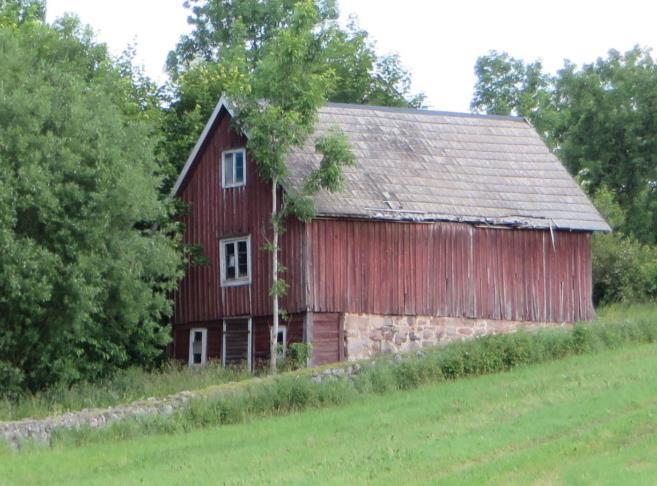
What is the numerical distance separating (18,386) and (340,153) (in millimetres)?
10532

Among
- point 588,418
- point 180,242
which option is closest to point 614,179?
point 180,242

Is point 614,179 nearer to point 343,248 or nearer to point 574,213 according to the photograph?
point 574,213

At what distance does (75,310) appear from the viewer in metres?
35.6

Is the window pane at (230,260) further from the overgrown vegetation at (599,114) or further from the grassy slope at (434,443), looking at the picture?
the overgrown vegetation at (599,114)

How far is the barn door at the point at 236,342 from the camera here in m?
41.6

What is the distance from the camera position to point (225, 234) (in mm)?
42500

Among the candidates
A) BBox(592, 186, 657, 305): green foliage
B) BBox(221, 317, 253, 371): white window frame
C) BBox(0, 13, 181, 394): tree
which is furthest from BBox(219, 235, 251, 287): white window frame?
BBox(592, 186, 657, 305): green foliage

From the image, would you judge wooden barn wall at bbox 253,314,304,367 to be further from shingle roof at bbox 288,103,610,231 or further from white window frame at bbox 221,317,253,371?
shingle roof at bbox 288,103,610,231

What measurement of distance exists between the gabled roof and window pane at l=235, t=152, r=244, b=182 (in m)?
1.36

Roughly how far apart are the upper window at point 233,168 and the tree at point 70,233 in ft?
9.78

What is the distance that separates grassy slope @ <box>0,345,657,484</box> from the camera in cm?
2281

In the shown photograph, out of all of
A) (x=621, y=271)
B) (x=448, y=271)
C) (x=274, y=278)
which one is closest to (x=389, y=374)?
(x=274, y=278)

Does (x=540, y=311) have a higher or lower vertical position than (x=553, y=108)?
lower

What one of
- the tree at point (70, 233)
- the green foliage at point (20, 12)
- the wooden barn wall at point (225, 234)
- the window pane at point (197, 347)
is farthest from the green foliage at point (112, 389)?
the green foliage at point (20, 12)
